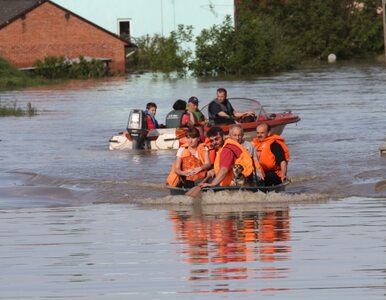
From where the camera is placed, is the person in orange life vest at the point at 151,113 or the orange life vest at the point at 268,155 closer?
the orange life vest at the point at 268,155

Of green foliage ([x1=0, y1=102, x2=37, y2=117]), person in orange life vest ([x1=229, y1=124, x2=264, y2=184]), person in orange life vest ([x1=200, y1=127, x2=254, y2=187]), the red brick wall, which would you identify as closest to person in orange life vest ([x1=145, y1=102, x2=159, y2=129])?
person in orange life vest ([x1=229, y1=124, x2=264, y2=184])

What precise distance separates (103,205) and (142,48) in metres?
66.9

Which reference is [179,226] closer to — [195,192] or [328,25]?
[195,192]

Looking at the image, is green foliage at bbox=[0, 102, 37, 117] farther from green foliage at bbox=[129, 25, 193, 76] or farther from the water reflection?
green foliage at bbox=[129, 25, 193, 76]

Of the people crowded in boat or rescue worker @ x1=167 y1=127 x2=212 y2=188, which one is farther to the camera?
rescue worker @ x1=167 y1=127 x2=212 y2=188

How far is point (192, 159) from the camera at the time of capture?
63.6 ft

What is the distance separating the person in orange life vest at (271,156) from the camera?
64.3ft

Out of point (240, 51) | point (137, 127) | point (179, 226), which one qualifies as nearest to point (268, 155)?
point (179, 226)

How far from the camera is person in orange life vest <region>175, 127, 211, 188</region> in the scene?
1922cm

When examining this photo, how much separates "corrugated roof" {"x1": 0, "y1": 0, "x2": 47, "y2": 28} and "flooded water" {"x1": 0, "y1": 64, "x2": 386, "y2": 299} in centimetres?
4291

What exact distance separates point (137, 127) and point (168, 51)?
5241cm

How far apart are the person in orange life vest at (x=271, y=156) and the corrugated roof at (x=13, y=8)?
2365 inches

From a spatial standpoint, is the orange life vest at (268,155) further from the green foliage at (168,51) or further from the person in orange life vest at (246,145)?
the green foliage at (168,51)

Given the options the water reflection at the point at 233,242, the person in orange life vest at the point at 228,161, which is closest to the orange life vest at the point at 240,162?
the person in orange life vest at the point at 228,161
